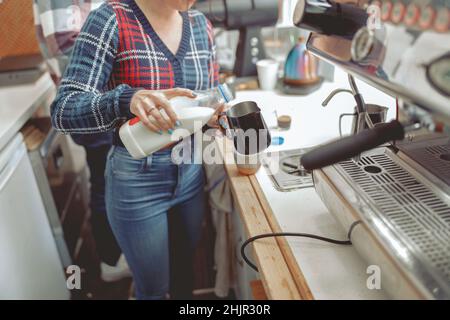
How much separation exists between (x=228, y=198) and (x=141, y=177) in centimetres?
45

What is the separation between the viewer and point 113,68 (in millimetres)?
879

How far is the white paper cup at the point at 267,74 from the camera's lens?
5.07 feet

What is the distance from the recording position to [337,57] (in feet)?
2.23

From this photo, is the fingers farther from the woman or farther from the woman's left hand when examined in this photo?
the woman's left hand

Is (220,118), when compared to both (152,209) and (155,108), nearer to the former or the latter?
(155,108)

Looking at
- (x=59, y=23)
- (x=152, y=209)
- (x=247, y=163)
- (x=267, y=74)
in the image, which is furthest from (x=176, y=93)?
Answer: (x=267, y=74)

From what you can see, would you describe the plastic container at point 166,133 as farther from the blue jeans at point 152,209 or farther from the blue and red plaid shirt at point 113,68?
the blue jeans at point 152,209

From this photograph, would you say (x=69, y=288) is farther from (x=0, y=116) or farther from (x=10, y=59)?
(x=10, y=59)

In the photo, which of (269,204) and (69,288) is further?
(69,288)

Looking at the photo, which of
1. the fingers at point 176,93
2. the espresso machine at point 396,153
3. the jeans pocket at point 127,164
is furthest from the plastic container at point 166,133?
the espresso machine at point 396,153

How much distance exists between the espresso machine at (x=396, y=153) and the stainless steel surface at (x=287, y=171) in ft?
0.47

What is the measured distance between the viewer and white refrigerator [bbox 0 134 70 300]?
3.80ft

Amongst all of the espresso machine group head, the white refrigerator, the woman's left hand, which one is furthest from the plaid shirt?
the woman's left hand
